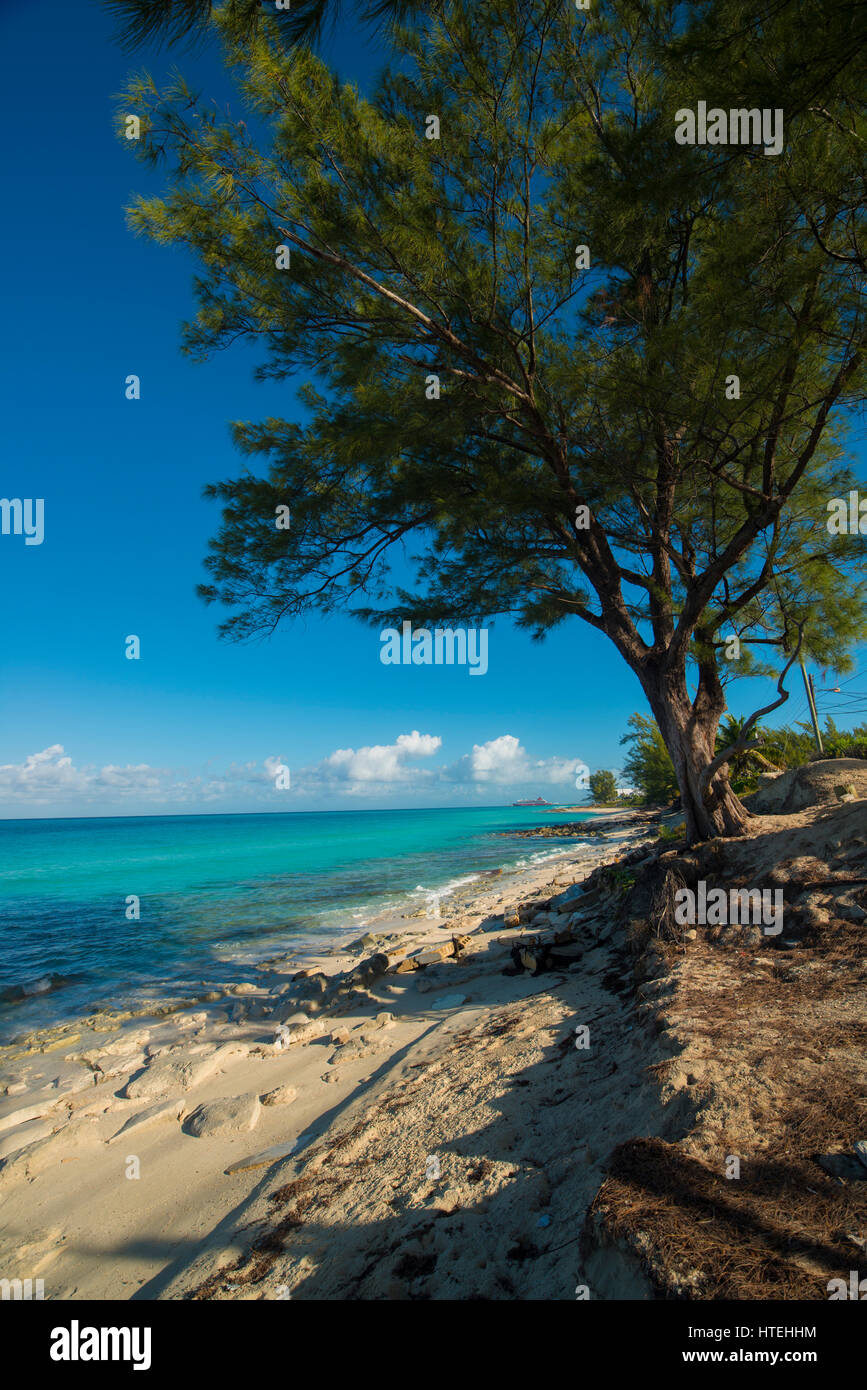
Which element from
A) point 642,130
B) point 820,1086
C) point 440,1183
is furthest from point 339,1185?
point 642,130

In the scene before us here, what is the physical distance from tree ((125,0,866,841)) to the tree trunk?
0.11 ft

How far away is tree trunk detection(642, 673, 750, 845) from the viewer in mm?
7223

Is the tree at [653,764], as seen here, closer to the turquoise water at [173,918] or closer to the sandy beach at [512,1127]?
the turquoise water at [173,918]

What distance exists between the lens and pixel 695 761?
23.8 feet

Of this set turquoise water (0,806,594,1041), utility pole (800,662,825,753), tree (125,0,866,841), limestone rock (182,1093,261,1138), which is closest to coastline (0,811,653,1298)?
limestone rock (182,1093,261,1138)

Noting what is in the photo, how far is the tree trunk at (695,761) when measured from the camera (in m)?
7.22

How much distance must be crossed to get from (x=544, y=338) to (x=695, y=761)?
555 centimetres

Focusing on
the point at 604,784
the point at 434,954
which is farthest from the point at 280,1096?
the point at 604,784

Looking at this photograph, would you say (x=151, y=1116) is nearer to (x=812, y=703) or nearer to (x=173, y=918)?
(x=173, y=918)

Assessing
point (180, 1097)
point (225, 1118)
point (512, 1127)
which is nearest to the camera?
point (512, 1127)

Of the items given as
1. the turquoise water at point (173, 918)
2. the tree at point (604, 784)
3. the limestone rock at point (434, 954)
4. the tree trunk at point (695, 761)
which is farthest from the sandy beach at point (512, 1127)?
the tree at point (604, 784)

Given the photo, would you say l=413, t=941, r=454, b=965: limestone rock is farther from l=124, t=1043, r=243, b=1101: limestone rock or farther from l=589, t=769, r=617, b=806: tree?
l=589, t=769, r=617, b=806: tree

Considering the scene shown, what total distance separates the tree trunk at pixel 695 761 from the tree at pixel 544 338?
0.03 meters
